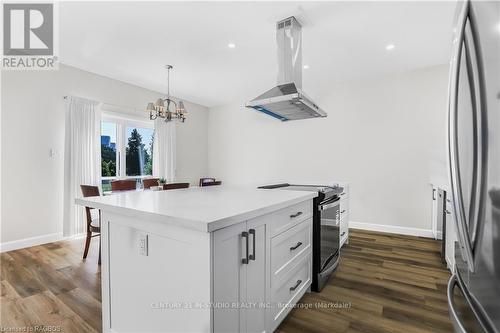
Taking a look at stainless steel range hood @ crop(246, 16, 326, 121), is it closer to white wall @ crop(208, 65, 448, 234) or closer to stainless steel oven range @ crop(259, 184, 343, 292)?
stainless steel oven range @ crop(259, 184, 343, 292)

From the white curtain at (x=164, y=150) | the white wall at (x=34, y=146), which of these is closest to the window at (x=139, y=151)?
the white curtain at (x=164, y=150)

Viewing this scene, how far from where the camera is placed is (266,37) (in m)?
2.91

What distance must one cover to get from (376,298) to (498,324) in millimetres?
1678

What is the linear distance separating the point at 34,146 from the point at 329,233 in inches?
157

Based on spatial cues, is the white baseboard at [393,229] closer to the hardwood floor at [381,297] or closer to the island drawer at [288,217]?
the hardwood floor at [381,297]

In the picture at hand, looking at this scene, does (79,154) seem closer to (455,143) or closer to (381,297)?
(381,297)

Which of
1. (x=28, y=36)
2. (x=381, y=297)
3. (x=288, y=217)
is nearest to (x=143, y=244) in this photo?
(x=288, y=217)

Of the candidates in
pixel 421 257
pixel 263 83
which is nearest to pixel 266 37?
pixel 263 83

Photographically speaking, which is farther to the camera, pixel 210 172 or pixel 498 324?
pixel 210 172

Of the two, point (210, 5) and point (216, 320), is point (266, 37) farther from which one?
point (216, 320)

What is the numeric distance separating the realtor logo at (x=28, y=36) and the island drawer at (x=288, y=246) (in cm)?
305

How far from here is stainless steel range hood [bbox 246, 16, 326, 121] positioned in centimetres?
232

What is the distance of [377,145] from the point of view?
4.14m

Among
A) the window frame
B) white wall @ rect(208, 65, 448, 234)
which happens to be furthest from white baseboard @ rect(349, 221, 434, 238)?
the window frame
